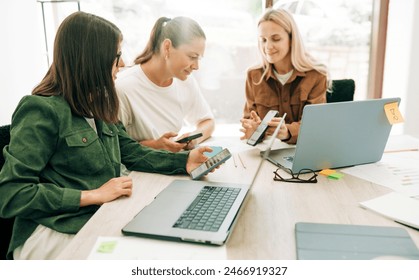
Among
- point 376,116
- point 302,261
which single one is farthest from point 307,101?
point 302,261

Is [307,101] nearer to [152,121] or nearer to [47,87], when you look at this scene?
[152,121]

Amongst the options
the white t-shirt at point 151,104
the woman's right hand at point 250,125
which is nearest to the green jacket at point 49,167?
the white t-shirt at point 151,104

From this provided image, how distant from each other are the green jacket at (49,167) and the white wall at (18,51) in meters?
1.56

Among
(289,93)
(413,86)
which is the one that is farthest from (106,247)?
(413,86)

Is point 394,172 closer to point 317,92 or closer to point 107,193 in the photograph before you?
point 317,92

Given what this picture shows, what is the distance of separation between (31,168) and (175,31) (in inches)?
37.2

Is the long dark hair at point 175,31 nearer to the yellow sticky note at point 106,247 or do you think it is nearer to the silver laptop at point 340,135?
the silver laptop at point 340,135

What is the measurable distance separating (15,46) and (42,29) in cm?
24

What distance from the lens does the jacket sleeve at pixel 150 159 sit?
1.22 metres

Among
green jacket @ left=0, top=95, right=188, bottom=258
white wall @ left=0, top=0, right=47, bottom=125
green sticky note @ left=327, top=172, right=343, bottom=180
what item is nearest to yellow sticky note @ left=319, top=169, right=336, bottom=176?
green sticky note @ left=327, top=172, right=343, bottom=180

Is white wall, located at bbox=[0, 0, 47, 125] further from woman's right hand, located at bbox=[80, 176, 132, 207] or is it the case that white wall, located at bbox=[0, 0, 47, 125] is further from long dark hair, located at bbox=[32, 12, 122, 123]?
woman's right hand, located at bbox=[80, 176, 132, 207]

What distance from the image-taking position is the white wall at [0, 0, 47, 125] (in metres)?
2.36

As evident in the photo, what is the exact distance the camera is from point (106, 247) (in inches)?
30.3

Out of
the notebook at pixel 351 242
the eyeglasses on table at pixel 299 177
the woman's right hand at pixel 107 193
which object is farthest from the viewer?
the eyeglasses on table at pixel 299 177
